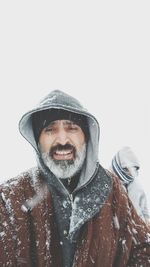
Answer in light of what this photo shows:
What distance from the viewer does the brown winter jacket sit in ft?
10.5

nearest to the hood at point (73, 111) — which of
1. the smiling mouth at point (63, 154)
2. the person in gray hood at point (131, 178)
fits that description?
the smiling mouth at point (63, 154)

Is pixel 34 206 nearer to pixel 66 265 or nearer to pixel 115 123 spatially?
pixel 66 265

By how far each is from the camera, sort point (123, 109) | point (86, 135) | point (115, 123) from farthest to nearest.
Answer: point (123, 109) < point (115, 123) < point (86, 135)

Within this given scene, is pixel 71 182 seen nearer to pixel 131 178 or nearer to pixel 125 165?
pixel 131 178

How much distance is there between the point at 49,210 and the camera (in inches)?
130

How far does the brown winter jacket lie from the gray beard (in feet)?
0.31

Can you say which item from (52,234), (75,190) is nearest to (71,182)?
(75,190)

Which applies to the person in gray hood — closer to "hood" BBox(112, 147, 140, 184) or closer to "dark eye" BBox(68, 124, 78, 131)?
"hood" BBox(112, 147, 140, 184)

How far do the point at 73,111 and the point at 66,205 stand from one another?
0.53m

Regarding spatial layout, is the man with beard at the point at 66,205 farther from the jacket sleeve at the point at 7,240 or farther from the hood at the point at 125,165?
the hood at the point at 125,165

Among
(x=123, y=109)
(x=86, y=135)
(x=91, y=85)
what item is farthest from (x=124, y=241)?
(x=91, y=85)

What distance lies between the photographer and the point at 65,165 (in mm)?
3432

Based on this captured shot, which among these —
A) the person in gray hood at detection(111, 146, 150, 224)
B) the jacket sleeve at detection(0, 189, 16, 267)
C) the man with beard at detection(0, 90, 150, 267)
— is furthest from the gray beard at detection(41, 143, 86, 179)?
the person in gray hood at detection(111, 146, 150, 224)

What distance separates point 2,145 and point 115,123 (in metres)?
14.3
